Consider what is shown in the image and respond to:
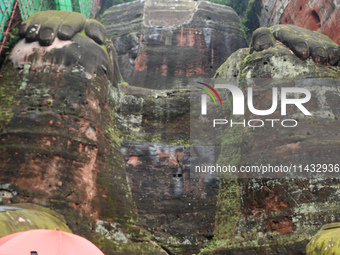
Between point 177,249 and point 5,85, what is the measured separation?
5.36 meters

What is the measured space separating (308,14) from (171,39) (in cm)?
592

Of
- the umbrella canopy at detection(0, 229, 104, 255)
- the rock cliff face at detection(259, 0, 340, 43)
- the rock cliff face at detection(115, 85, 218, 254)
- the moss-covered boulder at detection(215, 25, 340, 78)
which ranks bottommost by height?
the rock cliff face at detection(115, 85, 218, 254)

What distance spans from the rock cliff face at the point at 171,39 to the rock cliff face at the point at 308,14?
180cm

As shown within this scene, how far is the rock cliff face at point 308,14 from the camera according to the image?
13133mm

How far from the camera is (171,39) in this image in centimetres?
1795

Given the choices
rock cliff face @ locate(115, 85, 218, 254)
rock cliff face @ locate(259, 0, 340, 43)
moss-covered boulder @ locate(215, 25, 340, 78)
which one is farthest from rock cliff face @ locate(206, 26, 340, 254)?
rock cliff face @ locate(259, 0, 340, 43)

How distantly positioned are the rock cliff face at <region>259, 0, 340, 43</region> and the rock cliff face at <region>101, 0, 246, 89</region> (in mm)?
1801

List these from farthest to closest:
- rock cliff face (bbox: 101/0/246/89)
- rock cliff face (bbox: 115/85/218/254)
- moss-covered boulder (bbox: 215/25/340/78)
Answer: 1. rock cliff face (bbox: 101/0/246/89)
2. moss-covered boulder (bbox: 215/25/340/78)
3. rock cliff face (bbox: 115/85/218/254)

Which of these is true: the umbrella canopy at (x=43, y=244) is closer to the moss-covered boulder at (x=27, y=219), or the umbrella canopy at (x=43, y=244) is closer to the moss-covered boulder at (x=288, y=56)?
the moss-covered boulder at (x=27, y=219)

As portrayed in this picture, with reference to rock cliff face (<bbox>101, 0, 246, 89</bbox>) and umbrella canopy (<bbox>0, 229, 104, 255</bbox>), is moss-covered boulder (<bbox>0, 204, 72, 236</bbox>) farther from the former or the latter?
rock cliff face (<bbox>101, 0, 246, 89</bbox>)

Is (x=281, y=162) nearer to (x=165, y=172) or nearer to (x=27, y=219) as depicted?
(x=165, y=172)

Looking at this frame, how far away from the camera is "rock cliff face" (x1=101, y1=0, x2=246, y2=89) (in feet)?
54.9

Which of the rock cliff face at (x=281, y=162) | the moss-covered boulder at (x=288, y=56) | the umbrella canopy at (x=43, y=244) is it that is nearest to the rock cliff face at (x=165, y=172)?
the rock cliff face at (x=281, y=162)

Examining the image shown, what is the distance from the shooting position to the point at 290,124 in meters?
9.29
